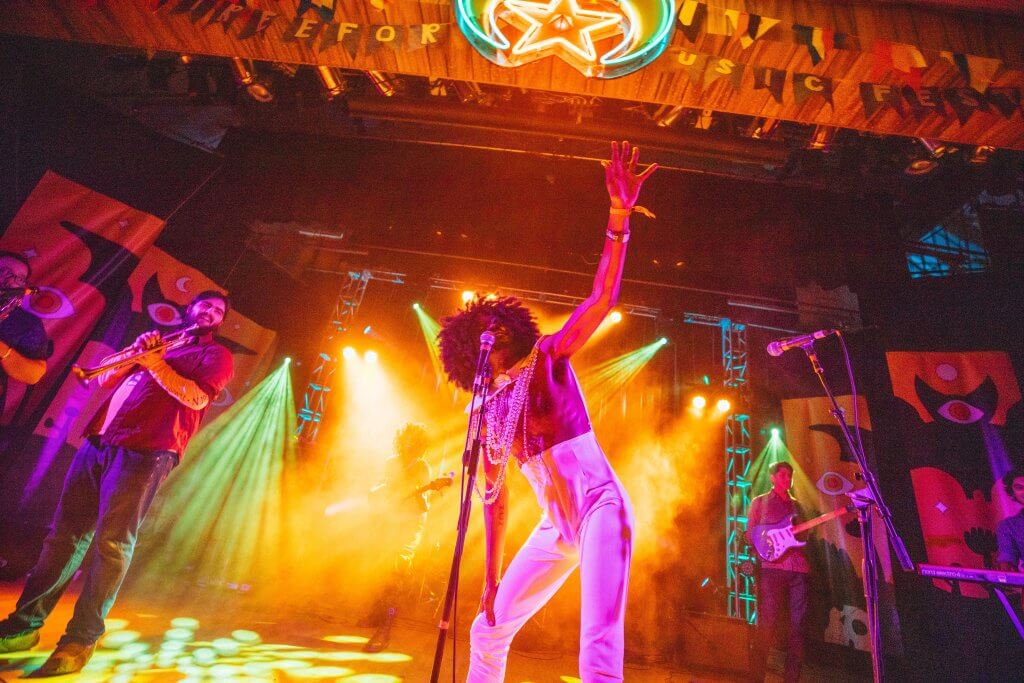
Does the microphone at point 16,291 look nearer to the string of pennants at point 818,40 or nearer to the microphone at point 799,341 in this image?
the string of pennants at point 818,40

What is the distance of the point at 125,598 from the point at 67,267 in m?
3.76

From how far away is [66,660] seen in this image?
8.74 ft

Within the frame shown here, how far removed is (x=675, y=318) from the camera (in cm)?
873

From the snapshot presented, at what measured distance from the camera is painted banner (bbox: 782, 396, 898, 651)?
20.8 feet

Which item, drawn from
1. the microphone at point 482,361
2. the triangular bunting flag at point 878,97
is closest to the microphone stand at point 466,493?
the microphone at point 482,361

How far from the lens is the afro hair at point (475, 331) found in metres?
2.81

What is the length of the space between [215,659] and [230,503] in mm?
5038

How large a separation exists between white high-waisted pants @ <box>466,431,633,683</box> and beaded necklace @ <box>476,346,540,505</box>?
0.14m

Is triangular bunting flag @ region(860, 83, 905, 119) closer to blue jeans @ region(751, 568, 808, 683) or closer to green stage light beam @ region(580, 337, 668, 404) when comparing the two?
blue jeans @ region(751, 568, 808, 683)

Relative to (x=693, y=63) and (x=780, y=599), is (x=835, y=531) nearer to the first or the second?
(x=780, y=599)

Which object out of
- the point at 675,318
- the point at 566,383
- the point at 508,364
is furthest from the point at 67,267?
the point at 675,318

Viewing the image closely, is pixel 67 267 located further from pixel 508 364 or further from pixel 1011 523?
pixel 1011 523

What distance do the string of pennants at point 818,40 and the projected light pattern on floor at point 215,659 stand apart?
5.50m

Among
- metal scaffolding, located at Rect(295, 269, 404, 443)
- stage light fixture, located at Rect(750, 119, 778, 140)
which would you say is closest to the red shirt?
metal scaffolding, located at Rect(295, 269, 404, 443)
